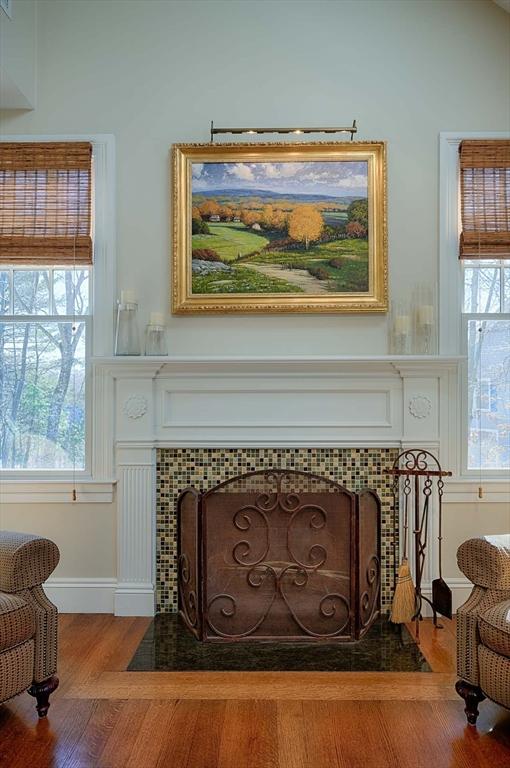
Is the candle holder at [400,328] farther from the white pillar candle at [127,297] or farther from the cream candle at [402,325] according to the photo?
the white pillar candle at [127,297]

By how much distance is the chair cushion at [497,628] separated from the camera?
1985 mm

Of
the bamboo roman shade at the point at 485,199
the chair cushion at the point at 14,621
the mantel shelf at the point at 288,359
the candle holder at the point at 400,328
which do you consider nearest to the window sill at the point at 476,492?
the mantel shelf at the point at 288,359

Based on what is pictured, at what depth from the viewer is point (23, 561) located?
7.09ft

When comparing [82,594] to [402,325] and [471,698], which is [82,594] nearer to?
[471,698]

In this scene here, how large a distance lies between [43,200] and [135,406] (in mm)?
1234

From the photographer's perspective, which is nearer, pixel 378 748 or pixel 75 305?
pixel 378 748

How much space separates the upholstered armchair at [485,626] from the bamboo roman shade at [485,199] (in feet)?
5.39

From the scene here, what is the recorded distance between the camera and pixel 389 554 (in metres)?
3.13

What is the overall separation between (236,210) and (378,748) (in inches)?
101

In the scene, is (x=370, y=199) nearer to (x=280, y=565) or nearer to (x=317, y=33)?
(x=317, y=33)

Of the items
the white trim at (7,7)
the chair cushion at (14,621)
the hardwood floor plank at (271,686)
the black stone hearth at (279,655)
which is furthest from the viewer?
the white trim at (7,7)

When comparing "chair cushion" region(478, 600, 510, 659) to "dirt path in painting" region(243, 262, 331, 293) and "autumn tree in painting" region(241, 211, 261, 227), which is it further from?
"autumn tree in painting" region(241, 211, 261, 227)

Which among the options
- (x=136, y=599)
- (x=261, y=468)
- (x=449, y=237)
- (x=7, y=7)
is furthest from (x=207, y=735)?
(x=7, y=7)

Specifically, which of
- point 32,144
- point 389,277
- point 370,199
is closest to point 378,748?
point 389,277
